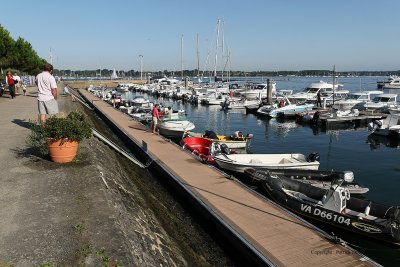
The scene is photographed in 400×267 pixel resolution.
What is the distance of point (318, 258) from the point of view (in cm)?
770

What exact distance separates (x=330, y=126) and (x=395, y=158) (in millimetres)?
13438

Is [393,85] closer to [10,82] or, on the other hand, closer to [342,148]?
[342,148]

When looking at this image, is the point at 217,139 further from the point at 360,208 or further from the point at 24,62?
the point at 24,62

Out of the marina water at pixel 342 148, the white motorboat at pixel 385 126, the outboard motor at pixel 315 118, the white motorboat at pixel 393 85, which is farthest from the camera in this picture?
the white motorboat at pixel 393 85

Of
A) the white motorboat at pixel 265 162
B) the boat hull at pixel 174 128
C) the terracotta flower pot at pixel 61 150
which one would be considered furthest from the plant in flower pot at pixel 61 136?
the boat hull at pixel 174 128

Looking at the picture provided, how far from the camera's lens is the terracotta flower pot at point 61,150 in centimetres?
939

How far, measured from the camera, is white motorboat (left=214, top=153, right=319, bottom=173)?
16.3m

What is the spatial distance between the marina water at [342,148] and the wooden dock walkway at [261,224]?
250 cm

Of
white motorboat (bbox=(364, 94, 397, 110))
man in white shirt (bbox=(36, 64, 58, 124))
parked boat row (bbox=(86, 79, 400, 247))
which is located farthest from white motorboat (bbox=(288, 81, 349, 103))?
man in white shirt (bbox=(36, 64, 58, 124))

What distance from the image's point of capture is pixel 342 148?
25859mm

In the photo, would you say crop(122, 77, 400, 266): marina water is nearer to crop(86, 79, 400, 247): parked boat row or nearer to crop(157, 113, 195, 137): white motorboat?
crop(86, 79, 400, 247): parked boat row

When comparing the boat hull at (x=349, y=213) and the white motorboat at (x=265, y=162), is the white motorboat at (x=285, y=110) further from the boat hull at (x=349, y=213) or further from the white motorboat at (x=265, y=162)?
the boat hull at (x=349, y=213)

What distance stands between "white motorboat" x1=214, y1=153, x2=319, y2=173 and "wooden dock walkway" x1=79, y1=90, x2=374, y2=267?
196 cm

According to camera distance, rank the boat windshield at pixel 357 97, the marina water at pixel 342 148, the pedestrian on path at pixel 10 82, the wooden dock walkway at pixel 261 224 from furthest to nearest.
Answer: the boat windshield at pixel 357 97, the pedestrian on path at pixel 10 82, the marina water at pixel 342 148, the wooden dock walkway at pixel 261 224
